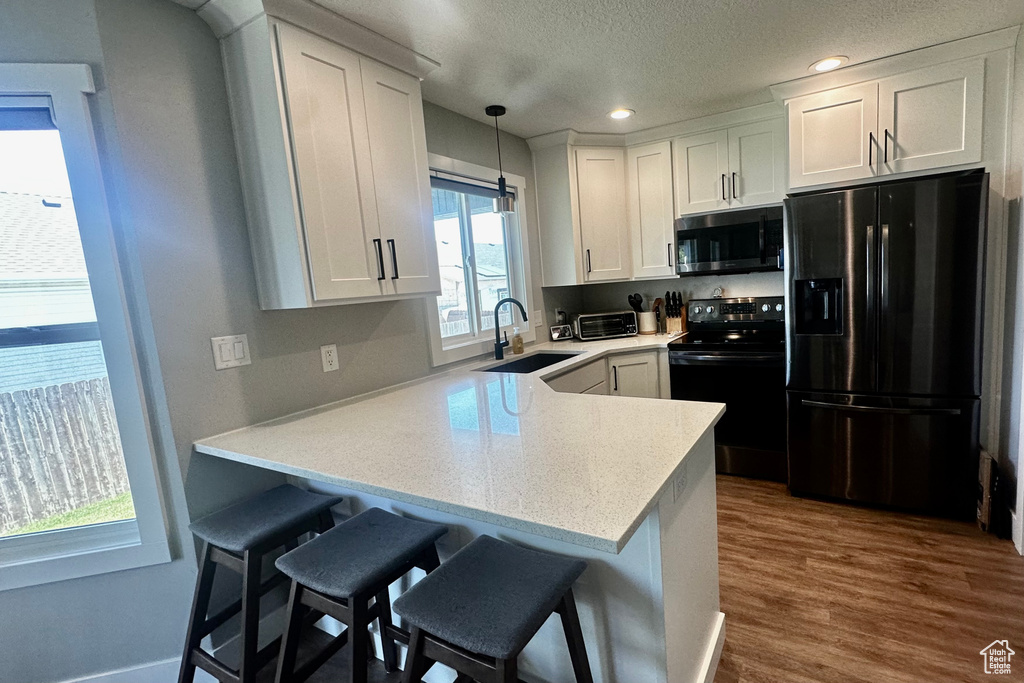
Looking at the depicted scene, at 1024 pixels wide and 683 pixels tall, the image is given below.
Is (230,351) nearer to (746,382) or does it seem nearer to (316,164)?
(316,164)

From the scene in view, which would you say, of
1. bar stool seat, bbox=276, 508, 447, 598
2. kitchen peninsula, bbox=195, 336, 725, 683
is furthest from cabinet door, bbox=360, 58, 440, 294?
bar stool seat, bbox=276, 508, 447, 598

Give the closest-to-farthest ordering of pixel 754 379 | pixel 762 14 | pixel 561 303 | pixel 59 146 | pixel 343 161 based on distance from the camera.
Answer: pixel 59 146, pixel 343 161, pixel 762 14, pixel 754 379, pixel 561 303

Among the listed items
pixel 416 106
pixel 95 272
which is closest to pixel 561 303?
pixel 416 106

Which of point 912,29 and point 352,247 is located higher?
point 912,29

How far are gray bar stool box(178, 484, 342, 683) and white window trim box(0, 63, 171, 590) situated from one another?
0.24 meters

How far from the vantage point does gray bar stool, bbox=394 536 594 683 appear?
38.3 inches

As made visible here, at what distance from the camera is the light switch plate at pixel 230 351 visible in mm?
1656

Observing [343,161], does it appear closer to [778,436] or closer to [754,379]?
[754,379]

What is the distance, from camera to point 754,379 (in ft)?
9.35

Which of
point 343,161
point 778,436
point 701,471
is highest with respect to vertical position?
point 343,161

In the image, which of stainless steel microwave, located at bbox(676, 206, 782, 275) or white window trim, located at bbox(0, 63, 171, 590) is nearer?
white window trim, located at bbox(0, 63, 171, 590)

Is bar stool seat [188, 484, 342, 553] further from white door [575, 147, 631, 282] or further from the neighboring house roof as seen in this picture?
white door [575, 147, 631, 282]

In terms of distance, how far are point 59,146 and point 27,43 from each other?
279 mm

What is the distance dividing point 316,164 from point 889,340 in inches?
108
